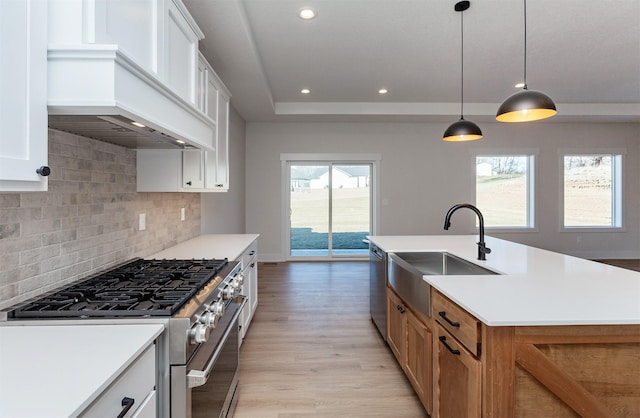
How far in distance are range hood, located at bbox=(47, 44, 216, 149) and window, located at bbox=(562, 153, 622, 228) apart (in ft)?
24.7

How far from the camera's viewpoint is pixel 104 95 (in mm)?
1016

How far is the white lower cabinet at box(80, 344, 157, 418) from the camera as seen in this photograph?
772 millimetres

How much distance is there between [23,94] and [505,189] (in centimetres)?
718

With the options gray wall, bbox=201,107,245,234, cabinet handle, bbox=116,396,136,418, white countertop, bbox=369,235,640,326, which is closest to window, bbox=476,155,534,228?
white countertop, bbox=369,235,640,326

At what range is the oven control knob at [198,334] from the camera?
1167 millimetres

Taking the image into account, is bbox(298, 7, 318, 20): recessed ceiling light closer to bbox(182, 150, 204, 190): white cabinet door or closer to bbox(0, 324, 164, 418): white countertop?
bbox(182, 150, 204, 190): white cabinet door

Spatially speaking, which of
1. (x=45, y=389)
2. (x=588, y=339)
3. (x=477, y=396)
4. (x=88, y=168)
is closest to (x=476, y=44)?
(x=588, y=339)

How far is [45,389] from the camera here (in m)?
0.71

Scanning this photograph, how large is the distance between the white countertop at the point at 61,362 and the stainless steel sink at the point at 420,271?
54.3 inches

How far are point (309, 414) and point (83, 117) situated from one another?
1.94 m

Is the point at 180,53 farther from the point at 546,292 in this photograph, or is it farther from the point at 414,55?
the point at 414,55

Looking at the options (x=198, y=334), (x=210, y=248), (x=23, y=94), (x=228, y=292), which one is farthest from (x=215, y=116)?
(x=198, y=334)

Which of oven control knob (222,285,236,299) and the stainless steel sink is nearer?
oven control knob (222,285,236,299)

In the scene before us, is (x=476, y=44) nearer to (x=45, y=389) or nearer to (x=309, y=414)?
(x=309, y=414)
